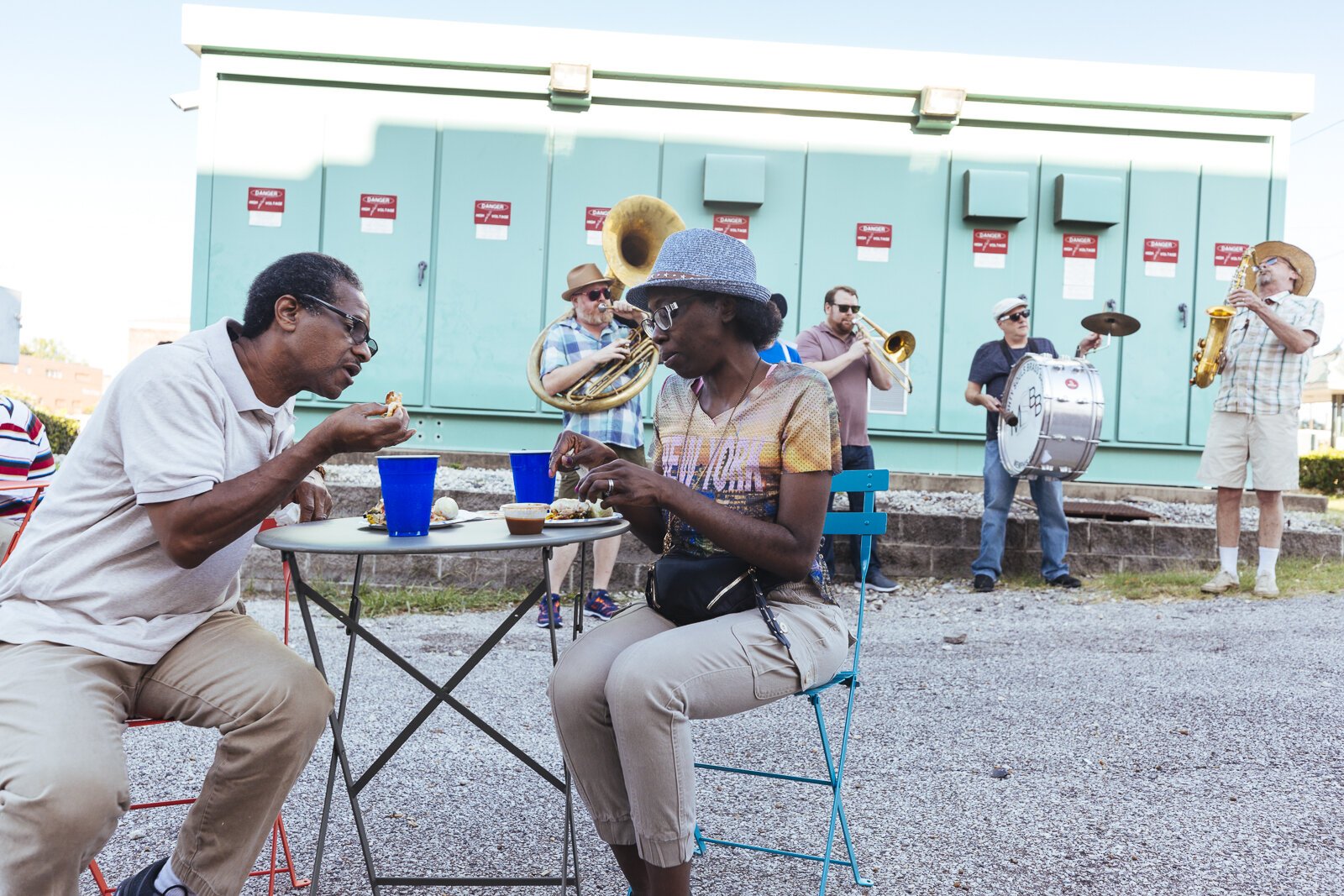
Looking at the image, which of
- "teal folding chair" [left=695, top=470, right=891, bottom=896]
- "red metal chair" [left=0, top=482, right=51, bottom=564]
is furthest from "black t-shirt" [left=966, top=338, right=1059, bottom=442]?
"red metal chair" [left=0, top=482, right=51, bottom=564]

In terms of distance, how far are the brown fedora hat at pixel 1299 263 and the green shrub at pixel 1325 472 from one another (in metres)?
13.0

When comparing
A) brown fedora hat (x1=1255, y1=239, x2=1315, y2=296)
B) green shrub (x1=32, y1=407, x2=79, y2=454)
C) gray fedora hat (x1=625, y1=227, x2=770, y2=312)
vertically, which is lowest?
green shrub (x1=32, y1=407, x2=79, y2=454)

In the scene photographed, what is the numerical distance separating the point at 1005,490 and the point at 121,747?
673 cm

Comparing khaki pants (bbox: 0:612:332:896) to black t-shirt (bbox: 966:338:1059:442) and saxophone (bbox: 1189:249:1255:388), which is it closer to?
black t-shirt (bbox: 966:338:1059:442)

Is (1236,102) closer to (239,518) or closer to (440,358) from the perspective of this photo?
(440,358)

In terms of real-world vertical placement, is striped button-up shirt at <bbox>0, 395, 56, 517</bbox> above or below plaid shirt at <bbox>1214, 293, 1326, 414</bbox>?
below

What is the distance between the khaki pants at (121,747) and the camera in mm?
1825

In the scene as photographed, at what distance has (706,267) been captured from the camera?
261 cm

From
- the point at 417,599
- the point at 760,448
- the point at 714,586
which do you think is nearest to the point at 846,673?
the point at 714,586

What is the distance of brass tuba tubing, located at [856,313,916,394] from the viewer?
25.4 feet

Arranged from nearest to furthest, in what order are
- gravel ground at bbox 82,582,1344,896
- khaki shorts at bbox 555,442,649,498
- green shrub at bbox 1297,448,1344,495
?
gravel ground at bbox 82,582,1344,896 < khaki shorts at bbox 555,442,649,498 < green shrub at bbox 1297,448,1344,495

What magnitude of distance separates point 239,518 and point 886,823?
2.21 metres

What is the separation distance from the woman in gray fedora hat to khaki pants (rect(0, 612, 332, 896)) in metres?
0.66

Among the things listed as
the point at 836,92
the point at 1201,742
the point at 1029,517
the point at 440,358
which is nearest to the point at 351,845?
the point at 1201,742
